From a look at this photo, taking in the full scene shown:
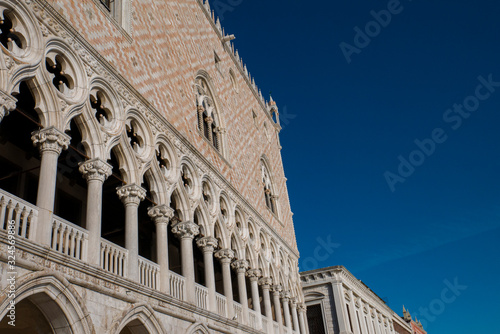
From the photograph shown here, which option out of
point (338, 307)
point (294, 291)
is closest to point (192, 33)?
point (294, 291)

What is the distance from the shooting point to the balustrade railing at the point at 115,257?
8.44 m

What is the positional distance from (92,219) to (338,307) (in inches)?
844

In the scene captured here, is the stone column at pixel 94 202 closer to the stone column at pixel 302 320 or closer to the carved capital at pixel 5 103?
the carved capital at pixel 5 103

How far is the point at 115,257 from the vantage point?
8.66 metres

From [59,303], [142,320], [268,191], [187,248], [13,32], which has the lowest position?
[59,303]

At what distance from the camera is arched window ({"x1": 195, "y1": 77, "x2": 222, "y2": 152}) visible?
15.3 metres

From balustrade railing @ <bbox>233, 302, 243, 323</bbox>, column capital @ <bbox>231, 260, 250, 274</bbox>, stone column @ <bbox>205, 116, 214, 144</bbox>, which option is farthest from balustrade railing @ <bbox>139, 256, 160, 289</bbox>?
stone column @ <bbox>205, 116, 214, 144</bbox>

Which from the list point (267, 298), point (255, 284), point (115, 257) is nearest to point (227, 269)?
point (255, 284)

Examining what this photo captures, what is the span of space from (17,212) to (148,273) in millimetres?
3404

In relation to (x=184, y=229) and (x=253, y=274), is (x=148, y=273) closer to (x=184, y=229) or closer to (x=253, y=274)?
(x=184, y=229)

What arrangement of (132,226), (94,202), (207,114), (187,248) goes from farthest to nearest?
(207,114) → (187,248) → (132,226) → (94,202)

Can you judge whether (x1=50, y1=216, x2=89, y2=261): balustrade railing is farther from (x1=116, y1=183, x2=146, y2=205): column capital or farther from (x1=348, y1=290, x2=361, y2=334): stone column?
(x1=348, y1=290, x2=361, y2=334): stone column

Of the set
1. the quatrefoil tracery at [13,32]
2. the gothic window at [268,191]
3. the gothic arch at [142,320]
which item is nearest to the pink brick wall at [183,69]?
the gothic window at [268,191]

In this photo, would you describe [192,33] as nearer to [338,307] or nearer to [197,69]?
[197,69]
